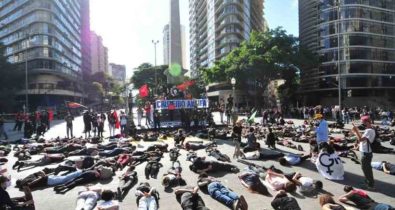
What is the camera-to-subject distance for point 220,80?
Answer: 60.8 metres

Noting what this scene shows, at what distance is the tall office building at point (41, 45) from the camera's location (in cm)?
7181

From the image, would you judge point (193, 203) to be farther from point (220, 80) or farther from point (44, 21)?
point (44, 21)

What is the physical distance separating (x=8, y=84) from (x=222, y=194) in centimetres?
6201

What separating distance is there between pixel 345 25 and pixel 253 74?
81.7 feet

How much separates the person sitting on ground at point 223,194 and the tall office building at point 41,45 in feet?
215

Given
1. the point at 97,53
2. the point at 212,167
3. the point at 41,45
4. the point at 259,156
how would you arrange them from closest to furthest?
the point at 212,167 → the point at 259,156 → the point at 41,45 → the point at 97,53

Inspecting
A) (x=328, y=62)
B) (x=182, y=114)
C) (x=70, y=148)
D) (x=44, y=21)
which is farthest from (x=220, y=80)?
(x=70, y=148)

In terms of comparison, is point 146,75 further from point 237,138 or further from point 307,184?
point 307,184

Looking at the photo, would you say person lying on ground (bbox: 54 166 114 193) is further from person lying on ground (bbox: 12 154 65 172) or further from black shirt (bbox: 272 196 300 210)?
black shirt (bbox: 272 196 300 210)

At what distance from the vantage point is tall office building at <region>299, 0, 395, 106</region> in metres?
64.6

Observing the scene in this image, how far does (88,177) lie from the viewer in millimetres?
10656

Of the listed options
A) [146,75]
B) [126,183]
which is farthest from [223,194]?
[146,75]

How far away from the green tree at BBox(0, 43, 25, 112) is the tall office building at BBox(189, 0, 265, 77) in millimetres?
42556

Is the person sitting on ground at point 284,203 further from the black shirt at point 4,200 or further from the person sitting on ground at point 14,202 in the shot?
the black shirt at point 4,200
